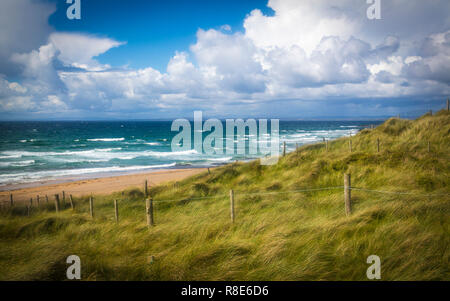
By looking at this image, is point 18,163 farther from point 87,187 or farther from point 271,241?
point 271,241

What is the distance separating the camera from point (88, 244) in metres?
5.98

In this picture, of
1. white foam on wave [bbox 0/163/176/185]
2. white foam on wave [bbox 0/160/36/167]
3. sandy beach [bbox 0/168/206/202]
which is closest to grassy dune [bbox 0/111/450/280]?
Result: sandy beach [bbox 0/168/206/202]

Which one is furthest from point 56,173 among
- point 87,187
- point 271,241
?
point 271,241

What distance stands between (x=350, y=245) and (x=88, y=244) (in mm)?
5656

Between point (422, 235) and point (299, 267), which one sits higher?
point (422, 235)

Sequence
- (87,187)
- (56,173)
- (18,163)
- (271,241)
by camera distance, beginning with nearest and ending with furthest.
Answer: (271,241), (87,187), (56,173), (18,163)

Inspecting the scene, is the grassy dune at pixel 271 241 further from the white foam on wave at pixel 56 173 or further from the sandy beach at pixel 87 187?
the white foam on wave at pixel 56 173

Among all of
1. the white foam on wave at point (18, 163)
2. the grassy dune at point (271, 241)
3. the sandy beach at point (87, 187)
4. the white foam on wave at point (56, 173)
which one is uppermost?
the grassy dune at point (271, 241)

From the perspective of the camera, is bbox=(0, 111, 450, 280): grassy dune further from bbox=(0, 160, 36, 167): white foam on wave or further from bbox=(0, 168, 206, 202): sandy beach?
bbox=(0, 160, 36, 167): white foam on wave

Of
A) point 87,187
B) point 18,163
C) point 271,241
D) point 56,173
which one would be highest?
point 271,241

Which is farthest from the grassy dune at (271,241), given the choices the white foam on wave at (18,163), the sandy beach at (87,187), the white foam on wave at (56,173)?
the white foam on wave at (18,163)

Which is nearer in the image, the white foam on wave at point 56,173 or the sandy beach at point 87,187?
the sandy beach at point 87,187
